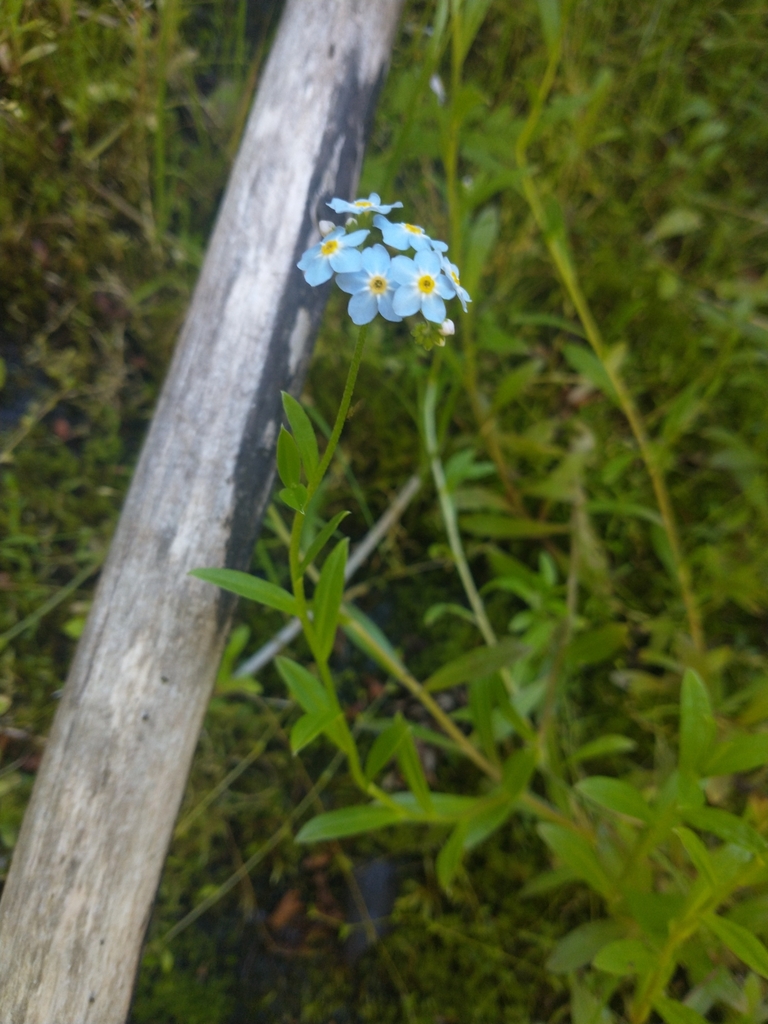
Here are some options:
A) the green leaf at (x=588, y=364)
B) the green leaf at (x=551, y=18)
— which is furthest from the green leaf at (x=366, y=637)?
the green leaf at (x=551, y=18)

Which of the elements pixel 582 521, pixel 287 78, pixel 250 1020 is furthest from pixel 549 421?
pixel 250 1020

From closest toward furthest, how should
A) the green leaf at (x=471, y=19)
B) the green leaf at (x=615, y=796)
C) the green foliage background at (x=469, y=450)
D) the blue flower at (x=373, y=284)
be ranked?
1. the blue flower at (x=373, y=284)
2. the green leaf at (x=615, y=796)
3. the green leaf at (x=471, y=19)
4. the green foliage background at (x=469, y=450)

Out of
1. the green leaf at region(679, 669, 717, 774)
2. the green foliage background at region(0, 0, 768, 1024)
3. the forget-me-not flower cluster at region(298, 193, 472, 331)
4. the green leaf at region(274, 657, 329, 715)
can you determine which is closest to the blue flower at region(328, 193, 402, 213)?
the forget-me-not flower cluster at region(298, 193, 472, 331)

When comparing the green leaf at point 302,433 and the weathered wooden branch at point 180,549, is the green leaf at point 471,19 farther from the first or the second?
the green leaf at point 302,433

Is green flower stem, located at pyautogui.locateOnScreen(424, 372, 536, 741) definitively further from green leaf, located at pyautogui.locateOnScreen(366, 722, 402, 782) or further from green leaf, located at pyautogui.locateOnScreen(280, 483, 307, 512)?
green leaf, located at pyautogui.locateOnScreen(280, 483, 307, 512)

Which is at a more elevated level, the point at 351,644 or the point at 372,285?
the point at 372,285

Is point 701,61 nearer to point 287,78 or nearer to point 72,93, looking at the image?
point 287,78

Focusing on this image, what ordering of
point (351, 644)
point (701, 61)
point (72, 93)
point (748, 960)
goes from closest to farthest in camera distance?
point (748, 960), point (72, 93), point (351, 644), point (701, 61)
